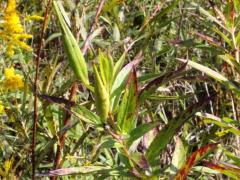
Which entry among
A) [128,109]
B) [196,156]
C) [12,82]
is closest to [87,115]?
[128,109]

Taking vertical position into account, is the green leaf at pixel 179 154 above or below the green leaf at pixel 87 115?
below

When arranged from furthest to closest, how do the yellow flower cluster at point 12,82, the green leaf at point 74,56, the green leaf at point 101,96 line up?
1. the yellow flower cluster at point 12,82
2. the green leaf at point 74,56
3. the green leaf at point 101,96

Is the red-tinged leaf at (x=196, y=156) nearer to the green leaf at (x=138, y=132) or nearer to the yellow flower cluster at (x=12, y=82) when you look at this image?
the green leaf at (x=138, y=132)

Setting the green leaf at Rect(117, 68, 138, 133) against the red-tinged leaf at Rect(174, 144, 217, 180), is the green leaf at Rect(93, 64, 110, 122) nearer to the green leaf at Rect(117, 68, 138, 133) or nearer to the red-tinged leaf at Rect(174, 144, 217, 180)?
the green leaf at Rect(117, 68, 138, 133)

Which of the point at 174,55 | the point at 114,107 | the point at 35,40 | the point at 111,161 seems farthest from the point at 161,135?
the point at 35,40

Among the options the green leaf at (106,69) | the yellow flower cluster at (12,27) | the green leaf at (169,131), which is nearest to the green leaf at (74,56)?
the green leaf at (106,69)

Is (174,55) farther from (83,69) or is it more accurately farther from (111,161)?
(83,69)

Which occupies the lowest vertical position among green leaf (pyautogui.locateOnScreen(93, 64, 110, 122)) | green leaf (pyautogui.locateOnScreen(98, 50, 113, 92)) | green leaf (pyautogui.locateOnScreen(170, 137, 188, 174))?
green leaf (pyautogui.locateOnScreen(170, 137, 188, 174))

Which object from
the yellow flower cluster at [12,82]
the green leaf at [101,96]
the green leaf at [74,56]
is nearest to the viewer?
the green leaf at [101,96]

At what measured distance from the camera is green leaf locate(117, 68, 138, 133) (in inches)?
35.8

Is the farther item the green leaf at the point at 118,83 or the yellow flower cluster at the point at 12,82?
the yellow flower cluster at the point at 12,82

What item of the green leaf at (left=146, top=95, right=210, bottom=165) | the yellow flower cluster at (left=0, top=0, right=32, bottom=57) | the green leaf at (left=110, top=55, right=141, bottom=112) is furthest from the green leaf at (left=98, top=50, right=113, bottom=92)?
the yellow flower cluster at (left=0, top=0, right=32, bottom=57)

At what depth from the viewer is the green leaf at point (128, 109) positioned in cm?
91

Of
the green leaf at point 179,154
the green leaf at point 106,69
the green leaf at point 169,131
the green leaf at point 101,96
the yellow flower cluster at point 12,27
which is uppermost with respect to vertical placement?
the yellow flower cluster at point 12,27
